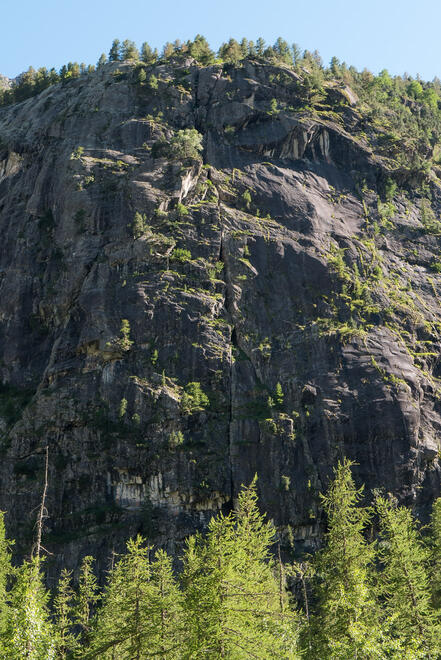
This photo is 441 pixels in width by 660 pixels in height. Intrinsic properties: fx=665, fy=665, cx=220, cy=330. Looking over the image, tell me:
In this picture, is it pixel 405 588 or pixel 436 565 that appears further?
pixel 436 565

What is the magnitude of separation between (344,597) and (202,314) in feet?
132

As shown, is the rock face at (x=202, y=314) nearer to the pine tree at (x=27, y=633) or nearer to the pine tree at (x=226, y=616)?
the pine tree at (x=226, y=616)

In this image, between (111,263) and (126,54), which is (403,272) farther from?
(126,54)

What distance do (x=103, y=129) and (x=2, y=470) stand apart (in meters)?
42.8

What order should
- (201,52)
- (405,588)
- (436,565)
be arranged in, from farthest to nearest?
1. (201,52)
2. (436,565)
3. (405,588)

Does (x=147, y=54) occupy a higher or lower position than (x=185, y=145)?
higher

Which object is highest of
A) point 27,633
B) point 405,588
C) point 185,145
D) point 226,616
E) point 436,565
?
point 185,145

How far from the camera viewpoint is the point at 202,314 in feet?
204

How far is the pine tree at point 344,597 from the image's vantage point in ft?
68.1

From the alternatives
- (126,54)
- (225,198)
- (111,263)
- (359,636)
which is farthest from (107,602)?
(126,54)

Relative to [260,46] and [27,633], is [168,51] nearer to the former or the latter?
[260,46]

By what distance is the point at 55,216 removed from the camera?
72938mm

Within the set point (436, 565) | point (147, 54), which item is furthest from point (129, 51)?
point (436, 565)

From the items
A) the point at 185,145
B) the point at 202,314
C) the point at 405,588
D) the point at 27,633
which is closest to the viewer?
the point at 27,633
